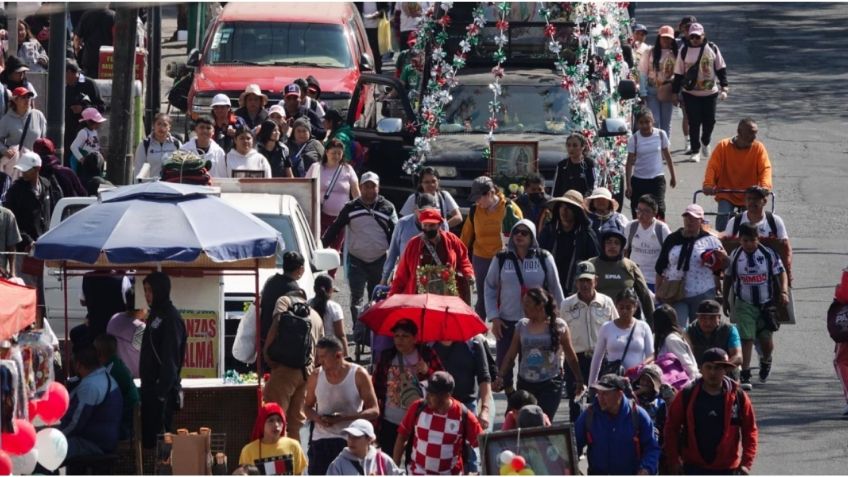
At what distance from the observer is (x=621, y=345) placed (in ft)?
47.6

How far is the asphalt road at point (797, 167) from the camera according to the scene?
616 inches

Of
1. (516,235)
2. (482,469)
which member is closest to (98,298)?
(516,235)

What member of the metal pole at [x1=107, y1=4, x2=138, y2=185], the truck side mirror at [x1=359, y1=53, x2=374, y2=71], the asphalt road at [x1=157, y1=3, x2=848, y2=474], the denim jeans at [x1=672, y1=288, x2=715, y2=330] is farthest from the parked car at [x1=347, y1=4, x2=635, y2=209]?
the denim jeans at [x1=672, y1=288, x2=715, y2=330]

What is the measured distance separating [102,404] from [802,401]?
21.0 ft

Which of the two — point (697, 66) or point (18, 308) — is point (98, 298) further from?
point (697, 66)

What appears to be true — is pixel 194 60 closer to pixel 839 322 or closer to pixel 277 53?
pixel 277 53

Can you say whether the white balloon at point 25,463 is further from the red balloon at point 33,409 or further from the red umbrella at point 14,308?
the red umbrella at point 14,308

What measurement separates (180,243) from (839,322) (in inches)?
229

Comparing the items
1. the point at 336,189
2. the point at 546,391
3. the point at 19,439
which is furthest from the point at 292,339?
the point at 336,189

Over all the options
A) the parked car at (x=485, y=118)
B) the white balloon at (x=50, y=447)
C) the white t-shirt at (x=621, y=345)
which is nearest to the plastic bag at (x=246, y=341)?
the white t-shirt at (x=621, y=345)

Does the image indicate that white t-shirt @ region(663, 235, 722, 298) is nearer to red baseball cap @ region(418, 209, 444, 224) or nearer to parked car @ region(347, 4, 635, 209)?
red baseball cap @ region(418, 209, 444, 224)

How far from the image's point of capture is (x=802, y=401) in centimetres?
1633

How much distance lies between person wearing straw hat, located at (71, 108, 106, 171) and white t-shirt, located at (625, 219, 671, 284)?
6758 mm

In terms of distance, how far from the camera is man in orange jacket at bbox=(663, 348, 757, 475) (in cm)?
1286
